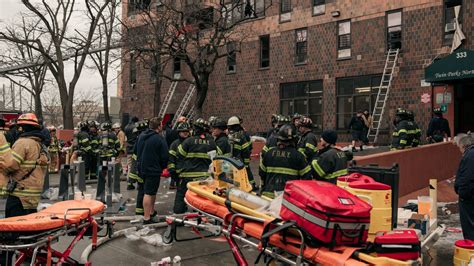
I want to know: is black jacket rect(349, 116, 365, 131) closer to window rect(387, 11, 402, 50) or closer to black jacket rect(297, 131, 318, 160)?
window rect(387, 11, 402, 50)

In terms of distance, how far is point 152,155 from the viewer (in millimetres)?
8570

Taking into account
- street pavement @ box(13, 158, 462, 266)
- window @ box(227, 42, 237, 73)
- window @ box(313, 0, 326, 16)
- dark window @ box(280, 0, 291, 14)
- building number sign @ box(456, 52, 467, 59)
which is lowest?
street pavement @ box(13, 158, 462, 266)

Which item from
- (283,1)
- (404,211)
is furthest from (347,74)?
(404,211)

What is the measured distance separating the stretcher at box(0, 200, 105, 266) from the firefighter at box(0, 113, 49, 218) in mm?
678

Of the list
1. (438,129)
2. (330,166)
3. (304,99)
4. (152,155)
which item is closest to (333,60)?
(304,99)

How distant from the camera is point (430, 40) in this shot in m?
20.5

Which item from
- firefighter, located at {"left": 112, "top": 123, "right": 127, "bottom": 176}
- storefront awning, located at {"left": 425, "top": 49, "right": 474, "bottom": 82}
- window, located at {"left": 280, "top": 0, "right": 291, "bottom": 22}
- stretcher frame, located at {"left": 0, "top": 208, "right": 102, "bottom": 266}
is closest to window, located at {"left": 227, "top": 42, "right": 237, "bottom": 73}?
window, located at {"left": 280, "top": 0, "right": 291, "bottom": 22}

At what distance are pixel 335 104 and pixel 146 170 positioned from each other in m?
17.1

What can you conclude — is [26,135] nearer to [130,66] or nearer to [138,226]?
[138,226]

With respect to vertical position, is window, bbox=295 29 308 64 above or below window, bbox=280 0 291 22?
below

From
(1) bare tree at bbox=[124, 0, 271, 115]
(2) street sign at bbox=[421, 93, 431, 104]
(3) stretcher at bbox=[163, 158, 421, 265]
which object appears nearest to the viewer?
(3) stretcher at bbox=[163, 158, 421, 265]

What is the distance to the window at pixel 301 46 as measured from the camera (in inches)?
1001

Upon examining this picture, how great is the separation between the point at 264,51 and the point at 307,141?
19725 millimetres

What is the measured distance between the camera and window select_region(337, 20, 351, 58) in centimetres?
2352
